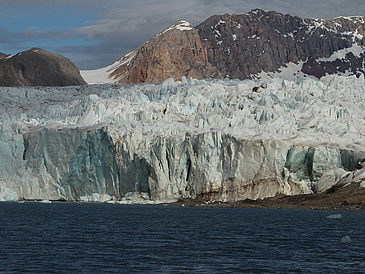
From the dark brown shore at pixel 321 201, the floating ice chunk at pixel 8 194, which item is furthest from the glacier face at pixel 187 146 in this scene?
the dark brown shore at pixel 321 201

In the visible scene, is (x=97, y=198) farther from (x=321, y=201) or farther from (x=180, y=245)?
(x=180, y=245)

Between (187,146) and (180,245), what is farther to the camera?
(187,146)

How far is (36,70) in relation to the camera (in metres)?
154

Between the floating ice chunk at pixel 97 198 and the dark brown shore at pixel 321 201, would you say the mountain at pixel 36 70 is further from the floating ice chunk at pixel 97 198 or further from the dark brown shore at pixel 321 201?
the dark brown shore at pixel 321 201

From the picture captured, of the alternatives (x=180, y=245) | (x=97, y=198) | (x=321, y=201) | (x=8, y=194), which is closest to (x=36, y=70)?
(x=8, y=194)

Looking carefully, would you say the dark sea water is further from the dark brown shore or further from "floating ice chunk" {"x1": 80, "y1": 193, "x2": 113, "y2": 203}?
"floating ice chunk" {"x1": 80, "y1": 193, "x2": 113, "y2": 203}

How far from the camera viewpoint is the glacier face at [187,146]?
243 ft

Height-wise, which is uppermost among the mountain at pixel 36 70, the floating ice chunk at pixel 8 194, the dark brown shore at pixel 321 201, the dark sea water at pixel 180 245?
the mountain at pixel 36 70

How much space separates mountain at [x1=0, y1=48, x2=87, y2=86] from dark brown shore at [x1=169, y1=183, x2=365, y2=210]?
93675 mm

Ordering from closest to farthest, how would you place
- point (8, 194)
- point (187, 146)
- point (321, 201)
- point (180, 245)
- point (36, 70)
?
1. point (180, 245)
2. point (321, 201)
3. point (187, 146)
4. point (8, 194)
5. point (36, 70)

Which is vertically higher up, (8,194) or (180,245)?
(180,245)

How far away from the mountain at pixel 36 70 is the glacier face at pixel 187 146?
145 feet

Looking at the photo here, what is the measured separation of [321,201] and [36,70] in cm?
11131

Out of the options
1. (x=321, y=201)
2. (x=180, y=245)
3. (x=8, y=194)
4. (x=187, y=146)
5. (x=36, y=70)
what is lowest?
(x=321, y=201)
